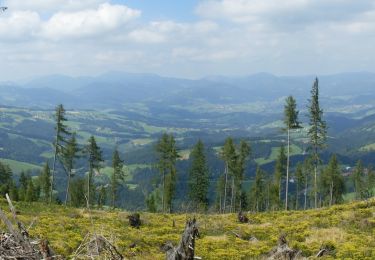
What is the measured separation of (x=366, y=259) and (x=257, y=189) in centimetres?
7025

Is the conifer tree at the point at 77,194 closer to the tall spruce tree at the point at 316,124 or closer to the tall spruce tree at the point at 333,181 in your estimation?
the tall spruce tree at the point at 316,124

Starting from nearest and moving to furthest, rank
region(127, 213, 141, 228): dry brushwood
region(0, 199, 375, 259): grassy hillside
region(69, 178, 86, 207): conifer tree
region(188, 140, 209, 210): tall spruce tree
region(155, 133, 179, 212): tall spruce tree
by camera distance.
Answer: region(0, 199, 375, 259): grassy hillside, region(127, 213, 141, 228): dry brushwood, region(155, 133, 179, 212): tall spruce tree, region(188, 140, 209, 210): tall spruce tree, region(69, 178, 86, 207): conifer tree

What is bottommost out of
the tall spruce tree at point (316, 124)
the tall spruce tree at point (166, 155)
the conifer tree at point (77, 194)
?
the conifer tree at point (77, 194)

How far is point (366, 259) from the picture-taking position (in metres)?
15.0

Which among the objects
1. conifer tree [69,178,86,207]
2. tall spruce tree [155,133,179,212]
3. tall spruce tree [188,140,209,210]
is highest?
tall spruce tree [155,133,179,212]

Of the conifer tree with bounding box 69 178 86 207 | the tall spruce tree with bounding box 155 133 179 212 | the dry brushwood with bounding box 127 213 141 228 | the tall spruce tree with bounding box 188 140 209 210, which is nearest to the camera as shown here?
the dry brushwood with bounding box 127 213 141 228

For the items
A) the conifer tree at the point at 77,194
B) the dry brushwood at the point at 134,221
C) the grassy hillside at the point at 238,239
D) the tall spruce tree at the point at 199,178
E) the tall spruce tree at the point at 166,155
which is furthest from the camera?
the conifer tree at the point at 77,194

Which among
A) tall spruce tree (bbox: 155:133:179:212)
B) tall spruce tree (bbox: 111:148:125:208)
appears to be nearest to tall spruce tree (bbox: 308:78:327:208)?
tall spruce tree (bbox: 155:133:179:212)

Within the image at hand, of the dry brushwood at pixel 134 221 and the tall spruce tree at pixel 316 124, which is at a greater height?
the tall spruce tree at pixel 316 124

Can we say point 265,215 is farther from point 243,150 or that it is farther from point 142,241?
point 243,150

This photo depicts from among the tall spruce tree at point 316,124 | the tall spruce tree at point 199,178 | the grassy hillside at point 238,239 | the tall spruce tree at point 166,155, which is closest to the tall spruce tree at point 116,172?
the tall spruce tree at point 166,155

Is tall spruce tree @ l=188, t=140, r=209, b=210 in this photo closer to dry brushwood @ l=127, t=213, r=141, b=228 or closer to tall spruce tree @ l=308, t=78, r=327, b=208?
tall spruce tree @ l=308, t=78, r=327, b=208

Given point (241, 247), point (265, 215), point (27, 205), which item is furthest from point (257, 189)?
point (241, 247)

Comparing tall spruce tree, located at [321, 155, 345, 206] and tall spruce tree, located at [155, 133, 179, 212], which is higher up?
tall spruce tree, located at [155, 133, 179, 212]
